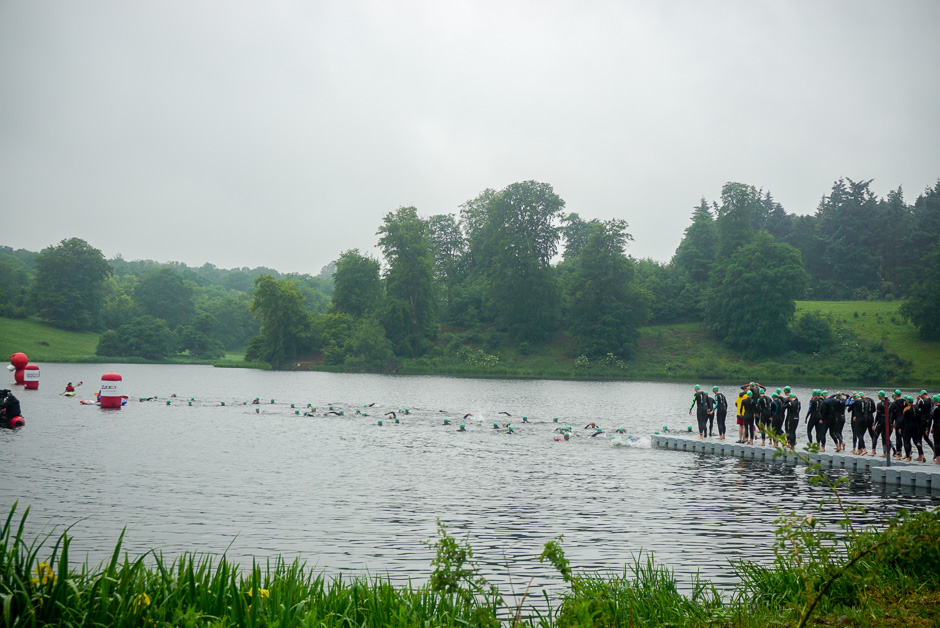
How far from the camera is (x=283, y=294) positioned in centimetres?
9181

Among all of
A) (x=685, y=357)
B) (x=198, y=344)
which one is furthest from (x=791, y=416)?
(x=198, y=344)

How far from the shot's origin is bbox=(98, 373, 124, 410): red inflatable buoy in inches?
1398

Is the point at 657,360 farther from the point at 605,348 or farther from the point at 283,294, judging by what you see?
the point at 283,294

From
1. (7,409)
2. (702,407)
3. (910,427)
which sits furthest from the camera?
(702,407)

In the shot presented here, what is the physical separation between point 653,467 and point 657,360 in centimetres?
6124

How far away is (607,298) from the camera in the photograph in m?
84.1

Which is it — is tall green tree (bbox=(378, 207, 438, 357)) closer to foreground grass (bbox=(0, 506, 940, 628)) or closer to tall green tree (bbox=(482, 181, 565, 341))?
tall green tree (bbox=(482, 181, 565, 341))

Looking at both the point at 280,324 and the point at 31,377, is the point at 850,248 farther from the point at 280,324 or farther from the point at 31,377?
the point at 31,377

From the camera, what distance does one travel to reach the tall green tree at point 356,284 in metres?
96.1

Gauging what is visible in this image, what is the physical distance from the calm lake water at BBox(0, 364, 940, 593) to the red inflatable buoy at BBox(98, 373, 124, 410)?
2.78 meters

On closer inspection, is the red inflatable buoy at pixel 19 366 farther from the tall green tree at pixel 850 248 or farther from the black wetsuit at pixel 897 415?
the tall green tree at pixel 850 248

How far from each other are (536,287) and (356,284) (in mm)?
26644

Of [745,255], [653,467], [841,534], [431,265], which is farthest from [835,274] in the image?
[841,534]

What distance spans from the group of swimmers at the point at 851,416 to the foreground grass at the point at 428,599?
12301mm
